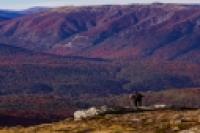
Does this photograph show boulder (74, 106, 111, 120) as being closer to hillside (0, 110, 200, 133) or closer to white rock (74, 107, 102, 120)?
white rock (74, 107, 102, 120)

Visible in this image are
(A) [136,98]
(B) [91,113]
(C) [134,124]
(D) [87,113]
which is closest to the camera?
(C) [134,124]

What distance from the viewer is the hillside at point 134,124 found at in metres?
31.1

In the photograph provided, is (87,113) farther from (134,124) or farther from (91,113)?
(134,124)

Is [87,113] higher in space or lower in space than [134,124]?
higher

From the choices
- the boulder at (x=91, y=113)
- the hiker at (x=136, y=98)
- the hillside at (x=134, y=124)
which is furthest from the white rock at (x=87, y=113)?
the hiker at (x=136, y=98)

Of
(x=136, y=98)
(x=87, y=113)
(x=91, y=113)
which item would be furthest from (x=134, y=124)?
(x=136, y=98)

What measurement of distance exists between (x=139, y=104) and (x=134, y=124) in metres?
11.9

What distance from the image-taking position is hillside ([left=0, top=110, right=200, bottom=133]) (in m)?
31.1

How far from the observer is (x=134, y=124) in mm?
33219

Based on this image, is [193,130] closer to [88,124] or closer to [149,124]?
[149,124]

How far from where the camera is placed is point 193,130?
2878 cm

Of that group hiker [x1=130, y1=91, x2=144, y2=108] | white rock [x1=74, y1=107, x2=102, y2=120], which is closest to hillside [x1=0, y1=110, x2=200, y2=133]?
white rock [x1=74, y1=107, x2=102, y2=120]

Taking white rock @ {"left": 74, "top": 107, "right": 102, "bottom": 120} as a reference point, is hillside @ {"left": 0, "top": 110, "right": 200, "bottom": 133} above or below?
below

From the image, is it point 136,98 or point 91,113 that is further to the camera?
point 136,98
